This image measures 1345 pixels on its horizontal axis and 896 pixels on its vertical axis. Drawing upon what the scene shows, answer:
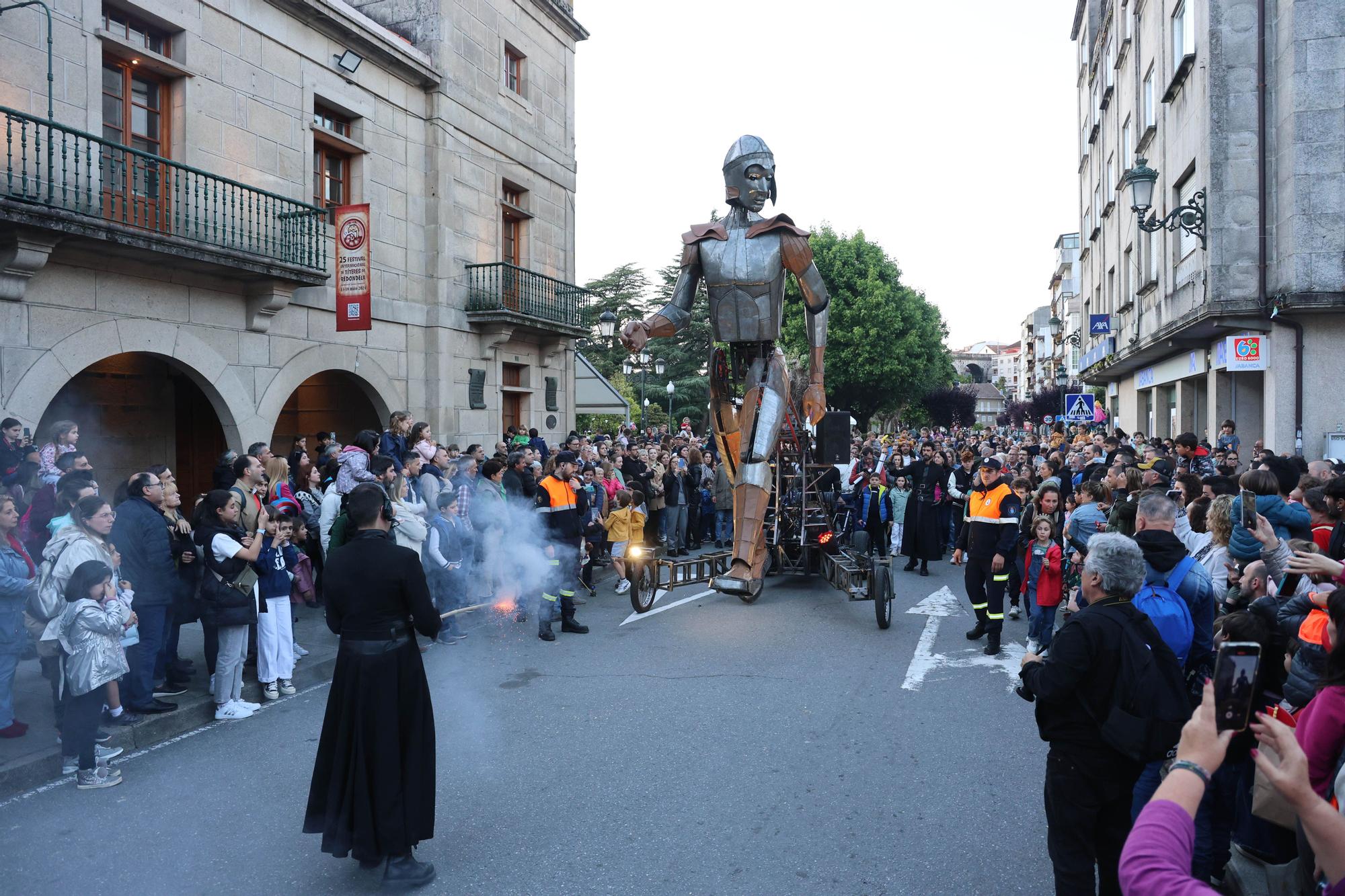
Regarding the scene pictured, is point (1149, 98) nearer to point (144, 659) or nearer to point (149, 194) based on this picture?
point (149, 194)

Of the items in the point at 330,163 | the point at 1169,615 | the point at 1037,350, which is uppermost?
the point at 1037,350

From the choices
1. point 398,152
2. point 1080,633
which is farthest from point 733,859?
point 398,152

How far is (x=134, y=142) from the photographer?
1162 centimetres

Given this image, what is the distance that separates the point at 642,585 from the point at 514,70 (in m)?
15.7

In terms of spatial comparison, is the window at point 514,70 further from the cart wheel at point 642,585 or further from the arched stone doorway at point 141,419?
the cart wheel at point 642,585

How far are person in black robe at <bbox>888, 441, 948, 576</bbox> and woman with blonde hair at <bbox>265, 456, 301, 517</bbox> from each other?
8.26 m

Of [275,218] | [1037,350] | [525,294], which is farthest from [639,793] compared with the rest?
[1037,350]

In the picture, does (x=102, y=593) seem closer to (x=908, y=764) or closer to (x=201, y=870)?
(x=201, y=870)

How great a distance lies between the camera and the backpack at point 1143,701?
3064mm

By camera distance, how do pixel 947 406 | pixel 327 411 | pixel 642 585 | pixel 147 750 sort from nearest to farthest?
pixel 147 750, pixel 642 585, pixel 327 411, pixel 947 406

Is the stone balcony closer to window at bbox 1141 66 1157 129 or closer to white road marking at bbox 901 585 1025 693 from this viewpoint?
white road marking at bbox 901 585 1025 693

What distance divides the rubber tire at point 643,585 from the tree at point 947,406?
50455 mm

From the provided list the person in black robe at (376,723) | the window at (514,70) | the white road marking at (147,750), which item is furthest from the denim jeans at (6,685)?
the window at (514,70)

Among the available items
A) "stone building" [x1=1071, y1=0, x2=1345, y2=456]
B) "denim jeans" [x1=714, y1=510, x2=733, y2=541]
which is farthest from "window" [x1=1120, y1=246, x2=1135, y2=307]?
"denim jeans" [x1=714, y1=510, x2=733, y2=541]
